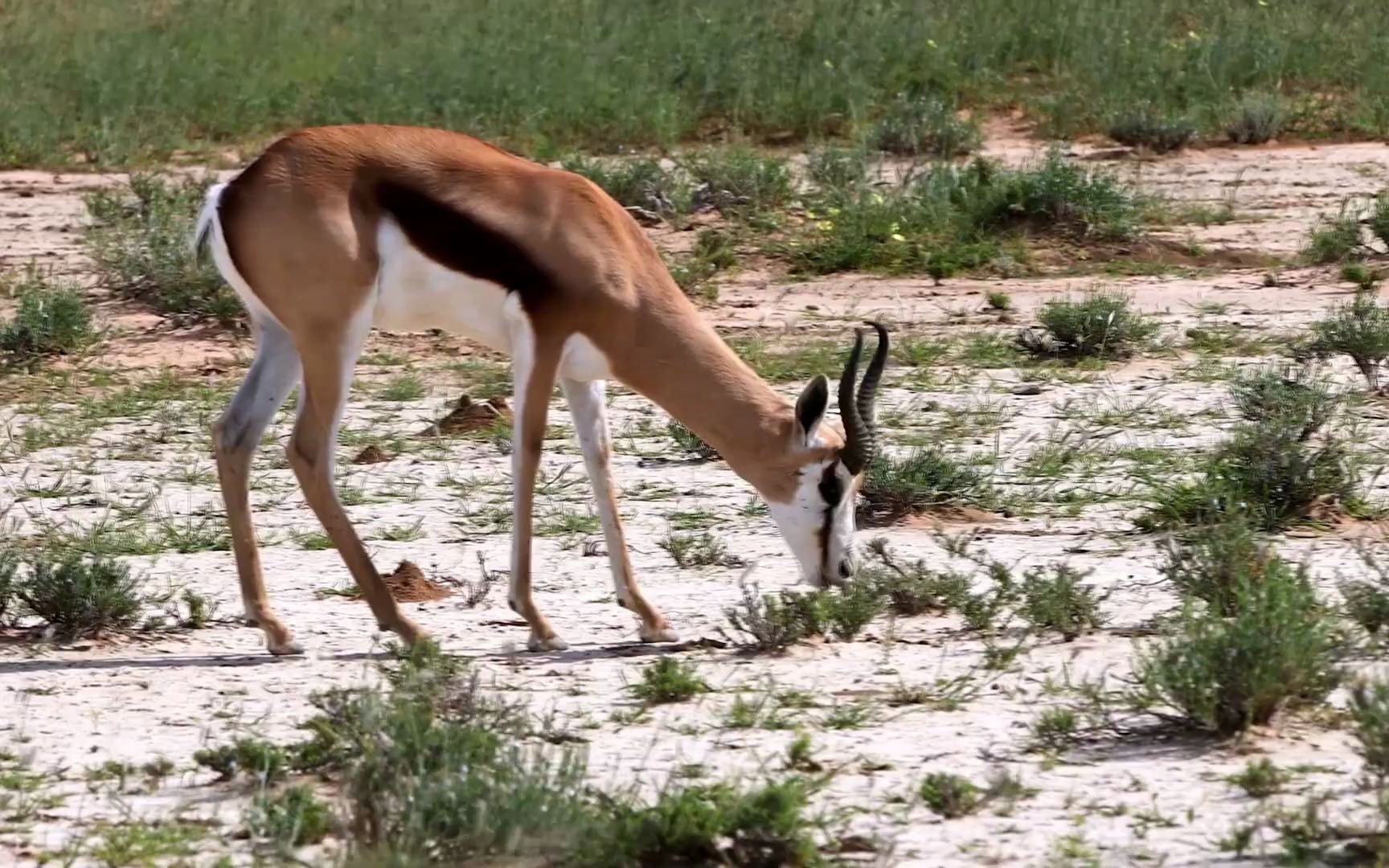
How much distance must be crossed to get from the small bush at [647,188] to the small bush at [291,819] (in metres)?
9.22

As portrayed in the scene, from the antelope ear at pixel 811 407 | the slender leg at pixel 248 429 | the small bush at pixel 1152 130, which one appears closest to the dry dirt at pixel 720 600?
the slender leg at pixel 248 429

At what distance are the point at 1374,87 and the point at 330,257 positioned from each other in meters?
12.5

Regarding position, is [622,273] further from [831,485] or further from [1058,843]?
[1058,843]

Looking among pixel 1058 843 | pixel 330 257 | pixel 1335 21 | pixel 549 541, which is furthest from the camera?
pixel 1335 21

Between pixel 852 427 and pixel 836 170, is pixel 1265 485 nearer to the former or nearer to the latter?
pixel 852 427

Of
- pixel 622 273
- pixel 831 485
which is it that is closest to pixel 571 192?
pixel 622 273

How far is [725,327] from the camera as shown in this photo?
38.1 ft

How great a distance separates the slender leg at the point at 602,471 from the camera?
6762 millimetres

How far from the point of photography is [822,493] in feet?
21.9

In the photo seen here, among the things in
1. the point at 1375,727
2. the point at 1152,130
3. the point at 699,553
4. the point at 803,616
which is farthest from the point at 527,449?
the point at 1152,130

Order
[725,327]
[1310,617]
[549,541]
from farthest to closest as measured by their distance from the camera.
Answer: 1. [725,327]
2. [549,541]
3. [1310,617]

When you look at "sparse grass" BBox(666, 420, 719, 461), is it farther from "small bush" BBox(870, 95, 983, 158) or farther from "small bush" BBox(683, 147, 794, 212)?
"small bush" BBox(870, 95, 983, 158)

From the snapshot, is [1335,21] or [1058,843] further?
[1335,21]

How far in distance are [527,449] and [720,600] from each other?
3.11 ft
